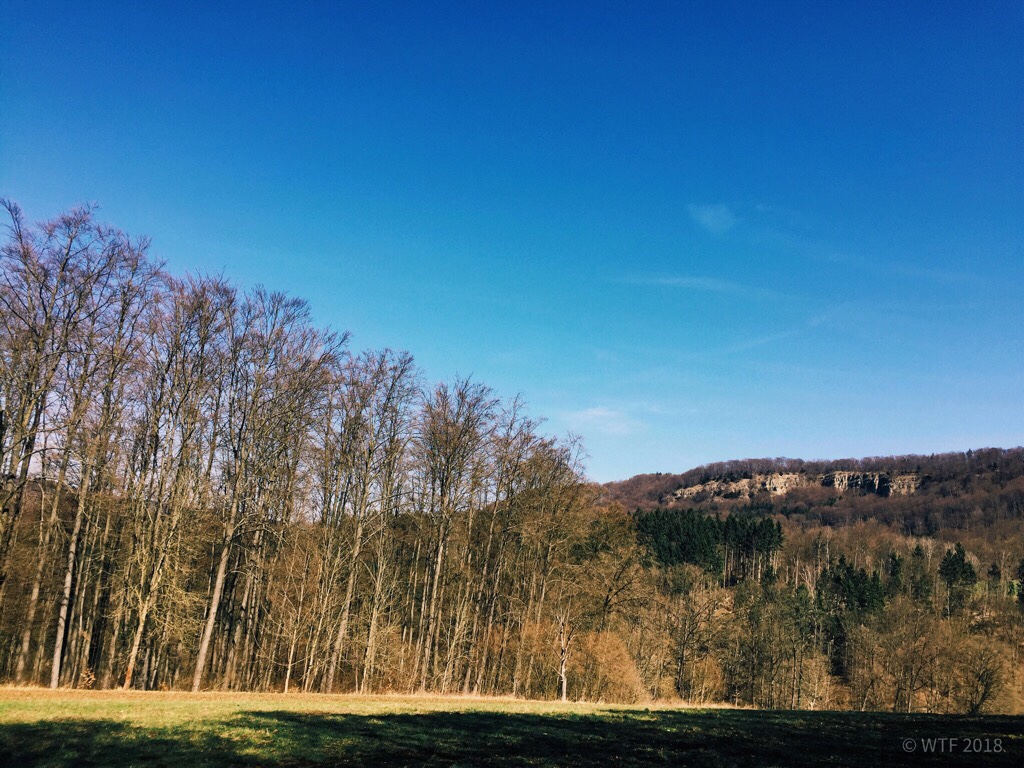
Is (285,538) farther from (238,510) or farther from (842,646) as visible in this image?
(842,646)

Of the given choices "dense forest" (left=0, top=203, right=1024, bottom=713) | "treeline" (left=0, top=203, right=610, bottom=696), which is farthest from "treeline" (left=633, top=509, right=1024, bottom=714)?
"treeline" (left=0, top=203, right=610, bottom=696)

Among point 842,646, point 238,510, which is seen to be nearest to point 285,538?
point 238,510

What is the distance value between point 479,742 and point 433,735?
1497mm

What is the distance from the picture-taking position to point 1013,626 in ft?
264

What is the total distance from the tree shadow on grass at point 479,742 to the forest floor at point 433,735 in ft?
0.13

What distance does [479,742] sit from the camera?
1478 centimetres

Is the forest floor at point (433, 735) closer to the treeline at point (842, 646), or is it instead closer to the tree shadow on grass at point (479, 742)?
the tree shadow on grass at point (479, 742)

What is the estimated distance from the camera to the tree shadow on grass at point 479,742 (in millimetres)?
12453

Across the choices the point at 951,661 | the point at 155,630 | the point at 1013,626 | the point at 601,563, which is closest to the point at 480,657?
the point at 601,563

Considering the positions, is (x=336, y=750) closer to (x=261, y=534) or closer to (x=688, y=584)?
(x=261, y=534)

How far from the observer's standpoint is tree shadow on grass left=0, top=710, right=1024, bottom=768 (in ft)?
40.9

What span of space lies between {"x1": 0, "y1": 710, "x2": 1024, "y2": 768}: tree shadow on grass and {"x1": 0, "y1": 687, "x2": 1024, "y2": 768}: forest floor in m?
0.04

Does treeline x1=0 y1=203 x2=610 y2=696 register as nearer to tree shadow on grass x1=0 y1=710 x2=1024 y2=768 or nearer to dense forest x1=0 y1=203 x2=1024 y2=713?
dense forest x1=0 y1=203 x2=1024 y2=713

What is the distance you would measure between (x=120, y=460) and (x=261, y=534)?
7346mm
